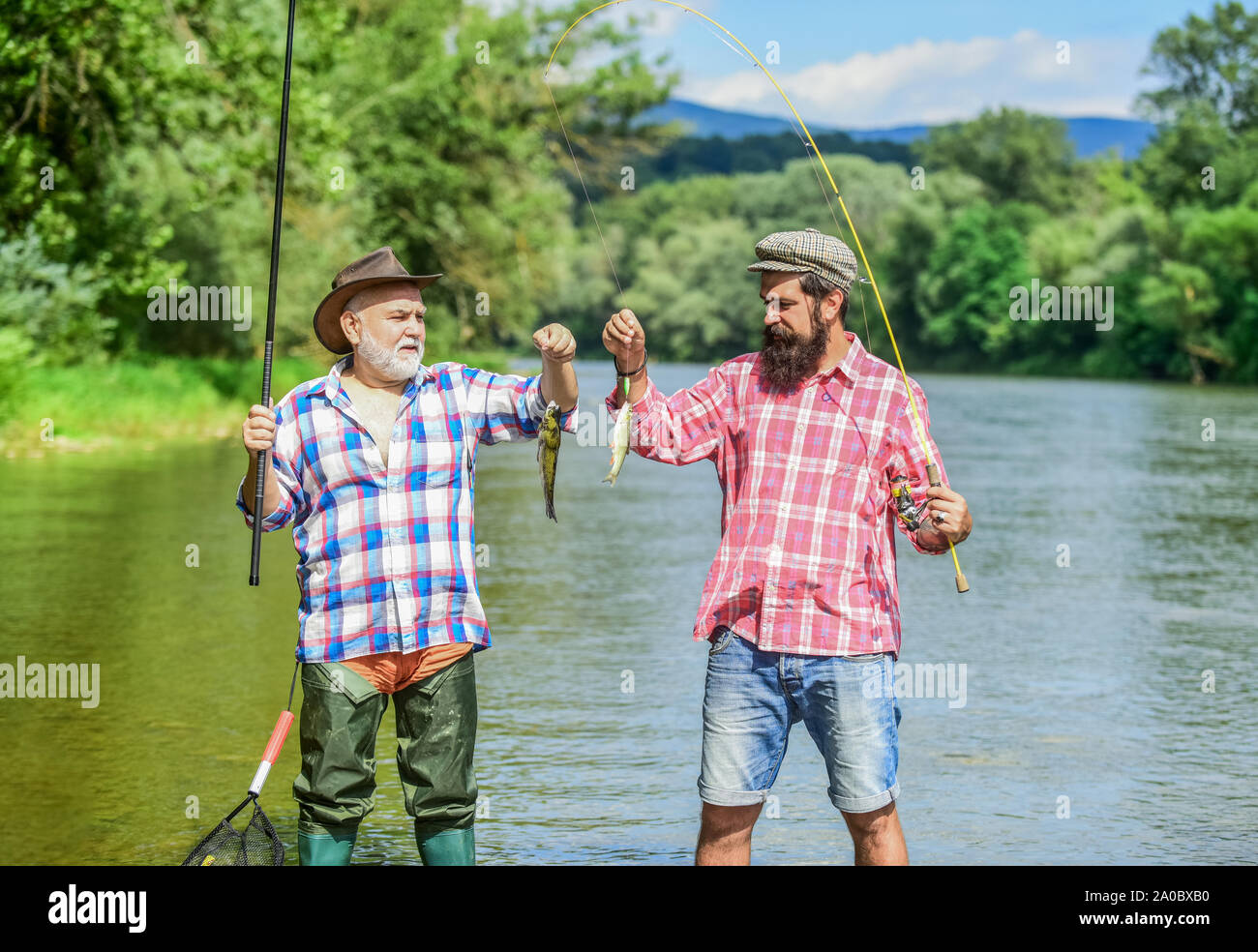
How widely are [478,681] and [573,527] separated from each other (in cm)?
777

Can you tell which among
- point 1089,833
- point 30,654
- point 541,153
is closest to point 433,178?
point 541,153

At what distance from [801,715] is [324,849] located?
1.33 m

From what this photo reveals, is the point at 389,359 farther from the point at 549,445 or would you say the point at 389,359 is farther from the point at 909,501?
the point at 909,501

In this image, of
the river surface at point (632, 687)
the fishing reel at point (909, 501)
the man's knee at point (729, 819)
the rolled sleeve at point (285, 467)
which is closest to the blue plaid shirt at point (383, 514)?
the rolled sleeve at point (285, 467)

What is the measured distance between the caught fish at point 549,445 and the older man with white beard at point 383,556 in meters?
0.04

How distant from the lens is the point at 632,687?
9703mm

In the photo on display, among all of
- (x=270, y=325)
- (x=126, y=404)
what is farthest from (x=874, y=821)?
(x=126, y=404)

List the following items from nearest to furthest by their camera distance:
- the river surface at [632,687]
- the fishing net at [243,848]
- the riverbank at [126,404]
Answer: the fishing net at [243,848] → the river surface at [632,687] → the riverbank at [126,404]

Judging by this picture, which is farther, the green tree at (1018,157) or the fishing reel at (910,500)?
the green tree at (1018,157)

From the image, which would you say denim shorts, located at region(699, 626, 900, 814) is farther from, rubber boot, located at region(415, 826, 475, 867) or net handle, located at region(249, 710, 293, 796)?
net handle, located at region(249, 710, 293, 796)

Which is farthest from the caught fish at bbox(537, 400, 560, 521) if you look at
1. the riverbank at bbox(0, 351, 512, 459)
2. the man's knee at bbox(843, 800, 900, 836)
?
the riverbank at bbox(0, 351, 512, 459)

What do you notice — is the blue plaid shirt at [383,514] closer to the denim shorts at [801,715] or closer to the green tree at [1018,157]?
the denim shorts at [801,715]

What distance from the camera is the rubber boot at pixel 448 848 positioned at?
16.8 ft

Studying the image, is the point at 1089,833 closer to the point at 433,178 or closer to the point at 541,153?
the point at 433,178
